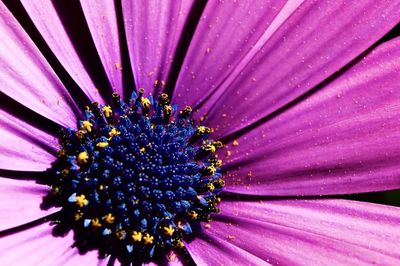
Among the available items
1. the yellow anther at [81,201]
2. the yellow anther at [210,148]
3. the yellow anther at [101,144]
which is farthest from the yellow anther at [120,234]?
the yellow anther at [210,148]

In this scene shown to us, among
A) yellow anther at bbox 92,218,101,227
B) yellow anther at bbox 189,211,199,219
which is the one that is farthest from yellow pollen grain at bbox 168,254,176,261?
yellow anther at bbox 92,218,101,227

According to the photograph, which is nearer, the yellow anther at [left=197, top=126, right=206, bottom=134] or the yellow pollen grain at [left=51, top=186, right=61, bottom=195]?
the yellow pollen grain at [left=51, top=186, right=61, bottom=195]

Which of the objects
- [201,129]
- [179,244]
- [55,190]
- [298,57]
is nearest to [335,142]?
[298,57]

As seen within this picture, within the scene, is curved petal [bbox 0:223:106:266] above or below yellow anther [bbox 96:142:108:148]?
below

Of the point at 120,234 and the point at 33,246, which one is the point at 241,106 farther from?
the point at 33,246

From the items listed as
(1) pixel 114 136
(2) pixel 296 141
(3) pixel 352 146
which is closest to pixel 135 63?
(1) pixel 114 136

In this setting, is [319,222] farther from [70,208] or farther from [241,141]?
[70,208]

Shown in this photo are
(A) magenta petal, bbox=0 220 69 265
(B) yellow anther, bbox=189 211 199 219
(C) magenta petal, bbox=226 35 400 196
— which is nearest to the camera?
(A) magenta petal, bbox=0 220 69 265

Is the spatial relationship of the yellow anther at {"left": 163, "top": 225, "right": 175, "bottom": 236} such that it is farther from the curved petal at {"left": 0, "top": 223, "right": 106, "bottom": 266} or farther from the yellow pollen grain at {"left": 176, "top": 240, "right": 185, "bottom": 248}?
the curved petal at {"left": 0, "top": 223, "right": 106, "bottom": 266}
